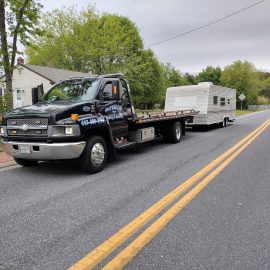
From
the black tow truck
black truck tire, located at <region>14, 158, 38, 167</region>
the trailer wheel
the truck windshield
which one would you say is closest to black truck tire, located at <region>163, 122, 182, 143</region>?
the black tow truck

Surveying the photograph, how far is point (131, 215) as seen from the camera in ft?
15.3

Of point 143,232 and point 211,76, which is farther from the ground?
point 211,76

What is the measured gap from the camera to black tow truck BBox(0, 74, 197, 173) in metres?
6.79

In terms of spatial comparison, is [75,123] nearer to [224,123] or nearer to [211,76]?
[224,123]

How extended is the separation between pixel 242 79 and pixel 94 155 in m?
80.7

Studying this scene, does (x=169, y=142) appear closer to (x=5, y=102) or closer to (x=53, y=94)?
(x=53, y=94)

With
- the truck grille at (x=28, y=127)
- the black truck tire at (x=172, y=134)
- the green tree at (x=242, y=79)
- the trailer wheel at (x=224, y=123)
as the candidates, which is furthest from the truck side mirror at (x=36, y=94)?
the green tree at (x=242, y=79)

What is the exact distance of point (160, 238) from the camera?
391cm

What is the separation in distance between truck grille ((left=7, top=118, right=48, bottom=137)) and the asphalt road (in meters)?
0.94

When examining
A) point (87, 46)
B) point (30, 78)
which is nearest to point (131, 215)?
point (30, 78)

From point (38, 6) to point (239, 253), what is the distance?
48.4ft

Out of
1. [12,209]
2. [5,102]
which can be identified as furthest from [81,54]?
[12,209]

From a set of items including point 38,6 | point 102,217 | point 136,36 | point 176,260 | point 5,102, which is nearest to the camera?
point 176,260

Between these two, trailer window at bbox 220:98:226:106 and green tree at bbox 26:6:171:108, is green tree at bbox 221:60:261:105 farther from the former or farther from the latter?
trailer window at bbox 220:98:226:106
